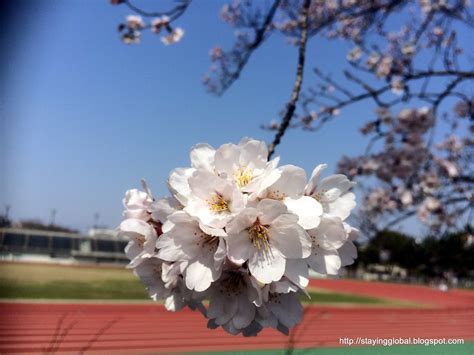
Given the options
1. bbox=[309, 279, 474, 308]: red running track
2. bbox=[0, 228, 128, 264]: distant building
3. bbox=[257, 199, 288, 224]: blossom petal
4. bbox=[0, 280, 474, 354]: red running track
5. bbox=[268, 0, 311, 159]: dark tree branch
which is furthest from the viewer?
bbox=[0, 228, 128, 264]: distant building

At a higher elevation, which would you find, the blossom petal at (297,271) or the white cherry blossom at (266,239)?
the white cherry blossom at (266,239)

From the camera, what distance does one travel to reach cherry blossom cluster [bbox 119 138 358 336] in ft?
1.60

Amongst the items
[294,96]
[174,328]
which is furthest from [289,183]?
[174,328]

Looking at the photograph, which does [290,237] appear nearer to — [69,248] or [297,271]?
[297,271]

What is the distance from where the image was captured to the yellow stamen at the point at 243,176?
1.73ft

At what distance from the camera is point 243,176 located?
536 mm

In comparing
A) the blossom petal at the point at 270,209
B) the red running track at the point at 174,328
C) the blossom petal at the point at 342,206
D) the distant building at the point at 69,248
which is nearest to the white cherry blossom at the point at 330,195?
the blossom petal at the point at 342,206

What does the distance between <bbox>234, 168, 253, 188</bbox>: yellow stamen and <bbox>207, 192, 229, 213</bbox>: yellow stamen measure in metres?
0.03

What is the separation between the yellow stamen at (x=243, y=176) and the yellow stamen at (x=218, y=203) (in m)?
0.03

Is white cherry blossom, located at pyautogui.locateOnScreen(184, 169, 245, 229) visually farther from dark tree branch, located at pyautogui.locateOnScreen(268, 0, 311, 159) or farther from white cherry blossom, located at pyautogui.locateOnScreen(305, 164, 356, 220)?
dark tree branch, located at pyautogui.locateOnScreen(268, 0, 311, 159)

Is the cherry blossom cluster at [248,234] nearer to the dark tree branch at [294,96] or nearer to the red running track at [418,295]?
the dark tree branch at [294,96]

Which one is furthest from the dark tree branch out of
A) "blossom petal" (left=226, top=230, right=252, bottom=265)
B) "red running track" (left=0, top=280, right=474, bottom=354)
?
"red running track" (left=0, top=280, right=474, bottom=354)

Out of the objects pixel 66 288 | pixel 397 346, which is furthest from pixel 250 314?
pixel 66 288

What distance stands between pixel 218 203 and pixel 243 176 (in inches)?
2.0
